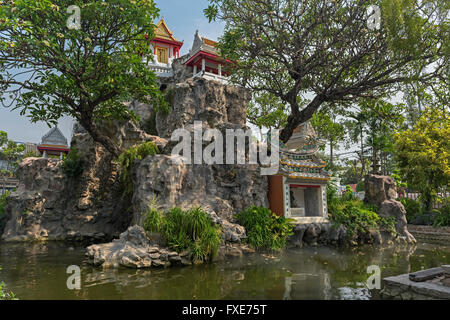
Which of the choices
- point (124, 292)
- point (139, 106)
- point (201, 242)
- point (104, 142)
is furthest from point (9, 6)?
point (139, 106)

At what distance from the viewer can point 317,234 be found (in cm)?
1198

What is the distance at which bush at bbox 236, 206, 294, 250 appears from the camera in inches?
394

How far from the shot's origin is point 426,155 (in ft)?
54.7

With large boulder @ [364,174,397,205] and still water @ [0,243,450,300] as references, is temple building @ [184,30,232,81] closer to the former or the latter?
large boulder @ [364,174,397,205]

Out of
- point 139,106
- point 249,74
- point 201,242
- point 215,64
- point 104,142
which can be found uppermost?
point 215,64

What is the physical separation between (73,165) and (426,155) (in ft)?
68.7

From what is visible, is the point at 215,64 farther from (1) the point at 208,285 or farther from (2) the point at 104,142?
(1) the point at 208,285

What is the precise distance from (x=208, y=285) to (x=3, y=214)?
50.0ft
